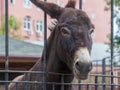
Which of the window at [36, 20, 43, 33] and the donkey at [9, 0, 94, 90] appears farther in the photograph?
the window at [36, 20, 43, 33]

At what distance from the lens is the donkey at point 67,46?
11.4 feet

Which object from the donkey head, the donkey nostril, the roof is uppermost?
the donkey head

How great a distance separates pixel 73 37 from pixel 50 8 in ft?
1.36

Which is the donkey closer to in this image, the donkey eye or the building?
the donkey eye

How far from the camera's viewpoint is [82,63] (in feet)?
11.1

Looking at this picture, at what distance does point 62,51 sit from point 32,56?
6.06 m

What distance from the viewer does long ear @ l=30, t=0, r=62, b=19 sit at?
3.81 meters

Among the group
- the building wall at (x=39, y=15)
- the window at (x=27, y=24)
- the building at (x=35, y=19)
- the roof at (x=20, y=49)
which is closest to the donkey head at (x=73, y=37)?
the roof at (x=20, y=49)

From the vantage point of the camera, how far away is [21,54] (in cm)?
1005

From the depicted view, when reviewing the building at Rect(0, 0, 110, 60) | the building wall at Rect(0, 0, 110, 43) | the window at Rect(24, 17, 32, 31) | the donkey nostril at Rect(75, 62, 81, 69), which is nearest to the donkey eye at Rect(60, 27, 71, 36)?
the donkey nostril at Rect(75, 62, 81, 69)

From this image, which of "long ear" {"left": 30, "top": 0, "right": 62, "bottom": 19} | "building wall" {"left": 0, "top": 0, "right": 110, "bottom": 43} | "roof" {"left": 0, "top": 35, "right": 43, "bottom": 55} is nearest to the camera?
"long ear" {"left": 30, "top": 0, "right": 62, "bottom": 19}

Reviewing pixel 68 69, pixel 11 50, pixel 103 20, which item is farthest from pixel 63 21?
pixel 103 20

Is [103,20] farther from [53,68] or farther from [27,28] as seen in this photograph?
[53,68]

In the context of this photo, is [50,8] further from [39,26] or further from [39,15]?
[39,26]
